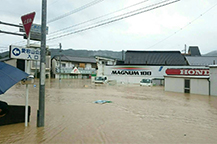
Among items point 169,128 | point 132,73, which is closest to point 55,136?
point 169,128

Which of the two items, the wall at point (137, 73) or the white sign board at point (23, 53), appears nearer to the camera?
the white sign board at point (23, 53)

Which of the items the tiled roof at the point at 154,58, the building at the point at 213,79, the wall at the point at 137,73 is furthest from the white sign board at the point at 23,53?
the tiled roof at the point at 154,58

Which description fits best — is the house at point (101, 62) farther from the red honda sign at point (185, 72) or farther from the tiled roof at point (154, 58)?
the red honda sign at point (185, 72)

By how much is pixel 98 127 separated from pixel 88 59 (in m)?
51.2

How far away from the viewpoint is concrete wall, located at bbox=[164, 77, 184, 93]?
66.2 ft

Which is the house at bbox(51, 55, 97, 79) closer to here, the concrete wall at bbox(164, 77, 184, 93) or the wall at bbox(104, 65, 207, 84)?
the wall at bbox(104, 65, 207, 84)

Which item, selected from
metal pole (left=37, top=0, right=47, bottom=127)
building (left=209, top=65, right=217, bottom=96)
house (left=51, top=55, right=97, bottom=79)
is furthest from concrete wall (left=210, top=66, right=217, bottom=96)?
house (left=51, top=55, right=97, bottom=79)

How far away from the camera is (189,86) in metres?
19.4

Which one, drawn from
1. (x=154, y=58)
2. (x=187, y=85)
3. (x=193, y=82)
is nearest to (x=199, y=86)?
(x=193, y=82)

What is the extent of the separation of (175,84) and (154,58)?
21.3 meters

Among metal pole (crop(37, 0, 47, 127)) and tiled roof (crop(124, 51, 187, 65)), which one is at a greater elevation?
tiled roof (crop(124, 51, 187, 65))

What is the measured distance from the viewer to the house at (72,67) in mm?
47781

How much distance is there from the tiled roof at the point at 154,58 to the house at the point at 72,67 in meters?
15.5

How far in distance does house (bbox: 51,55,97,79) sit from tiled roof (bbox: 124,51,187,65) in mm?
15485
